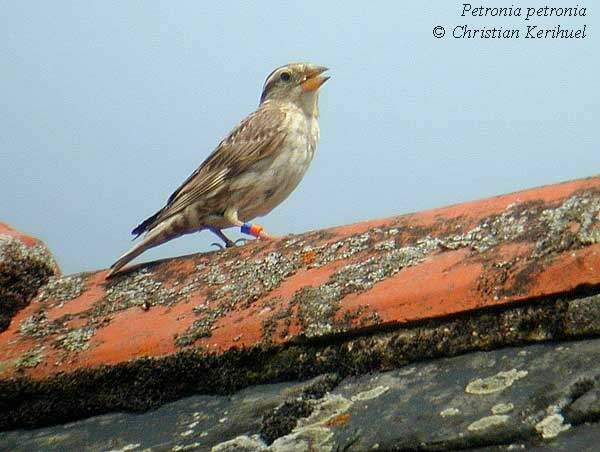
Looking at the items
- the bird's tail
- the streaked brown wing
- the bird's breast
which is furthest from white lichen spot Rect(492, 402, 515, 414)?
the bird's breast

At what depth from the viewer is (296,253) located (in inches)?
132

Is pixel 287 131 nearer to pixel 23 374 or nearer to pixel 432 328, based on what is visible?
pixel 23 374

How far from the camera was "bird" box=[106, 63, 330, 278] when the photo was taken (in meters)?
6.50

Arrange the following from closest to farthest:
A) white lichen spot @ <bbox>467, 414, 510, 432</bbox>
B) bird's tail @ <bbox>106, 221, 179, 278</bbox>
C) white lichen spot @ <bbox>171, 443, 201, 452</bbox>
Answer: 1. white lichen spot @ <bbox>467, 414, 510, 432</bbox>
2. white lichen spot @ <bbox>171, 443, 201, 452</bbox>
3. bird's tail @ <bbox>106, 221, 179, 278</bbox>

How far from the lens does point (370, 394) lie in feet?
7.72

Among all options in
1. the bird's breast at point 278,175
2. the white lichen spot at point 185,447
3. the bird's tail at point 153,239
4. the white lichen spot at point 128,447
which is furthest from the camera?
the bird's breast at point 278,175

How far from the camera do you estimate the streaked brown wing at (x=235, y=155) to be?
21.7 ft

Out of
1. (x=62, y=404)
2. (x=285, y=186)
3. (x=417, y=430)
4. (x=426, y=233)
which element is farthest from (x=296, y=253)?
(x=285, y=186)

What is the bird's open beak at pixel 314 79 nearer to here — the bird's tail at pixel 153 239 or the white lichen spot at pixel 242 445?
the bird's tail at pixel 153 239

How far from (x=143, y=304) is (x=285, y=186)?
3648mm

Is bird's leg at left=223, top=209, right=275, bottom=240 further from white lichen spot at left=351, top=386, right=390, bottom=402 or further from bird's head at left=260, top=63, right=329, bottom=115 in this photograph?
white lichen spot at left=351, top=386, right=390, bottom=402

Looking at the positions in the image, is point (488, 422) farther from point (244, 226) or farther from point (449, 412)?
point (244, 226)

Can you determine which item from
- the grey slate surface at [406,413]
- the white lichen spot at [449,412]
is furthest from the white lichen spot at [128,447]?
the white lichen spot at [449,412]

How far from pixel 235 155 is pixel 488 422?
17.1 ft
